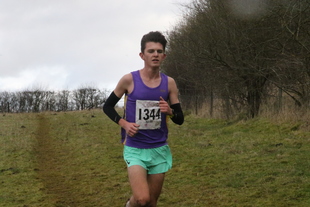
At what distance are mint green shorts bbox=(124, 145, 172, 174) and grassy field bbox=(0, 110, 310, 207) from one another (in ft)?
7.40

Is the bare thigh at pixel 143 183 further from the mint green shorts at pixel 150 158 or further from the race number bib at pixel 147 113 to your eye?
the race number bib at pixel 147 113

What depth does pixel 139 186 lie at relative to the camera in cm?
414

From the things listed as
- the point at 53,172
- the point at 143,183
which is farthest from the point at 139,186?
the point at 53,172

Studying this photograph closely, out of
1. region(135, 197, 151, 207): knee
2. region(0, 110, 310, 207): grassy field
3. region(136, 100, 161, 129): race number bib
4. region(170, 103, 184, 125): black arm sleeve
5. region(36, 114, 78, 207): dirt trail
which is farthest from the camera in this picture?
region(36, 114, 78, 207): dirt trail

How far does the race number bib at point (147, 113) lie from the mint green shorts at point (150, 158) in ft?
0.77

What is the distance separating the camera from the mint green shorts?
4285mm

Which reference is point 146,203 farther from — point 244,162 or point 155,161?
point 244,162

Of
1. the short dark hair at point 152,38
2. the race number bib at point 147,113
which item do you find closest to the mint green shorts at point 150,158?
the race number bib at point 147,113

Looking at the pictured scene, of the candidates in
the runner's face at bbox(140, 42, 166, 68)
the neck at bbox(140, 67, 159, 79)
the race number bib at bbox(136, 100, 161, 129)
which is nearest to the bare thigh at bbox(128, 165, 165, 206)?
the race number bib at bbox(136, 100, 161, 129)

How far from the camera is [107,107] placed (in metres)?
4.55

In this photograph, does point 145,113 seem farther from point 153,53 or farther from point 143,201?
point 143,201

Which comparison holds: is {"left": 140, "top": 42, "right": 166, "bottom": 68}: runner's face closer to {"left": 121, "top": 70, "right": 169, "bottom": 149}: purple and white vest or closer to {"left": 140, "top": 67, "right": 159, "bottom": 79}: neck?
{"left": 140, "top": 67, "right": 159, "bottom": 79}: neck

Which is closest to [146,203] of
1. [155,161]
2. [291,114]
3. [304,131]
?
[155,161]

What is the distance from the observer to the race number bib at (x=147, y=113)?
4.27 m
